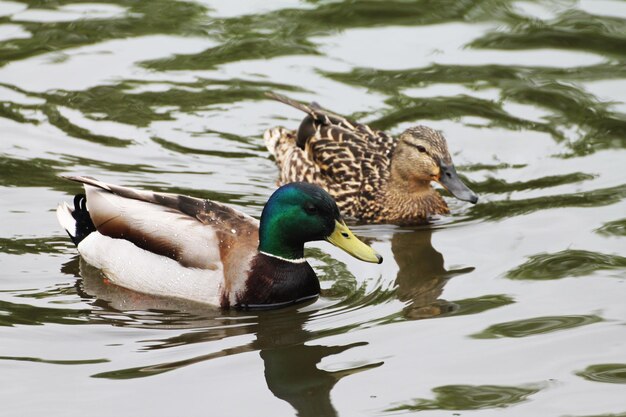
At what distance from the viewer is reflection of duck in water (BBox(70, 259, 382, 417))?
7.86 m

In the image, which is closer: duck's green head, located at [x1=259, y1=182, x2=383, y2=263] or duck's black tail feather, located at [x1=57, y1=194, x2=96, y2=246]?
duck's green head, located at [x1=259, y1=182, x2=383, y2=263]

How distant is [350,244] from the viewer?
927 centimetres

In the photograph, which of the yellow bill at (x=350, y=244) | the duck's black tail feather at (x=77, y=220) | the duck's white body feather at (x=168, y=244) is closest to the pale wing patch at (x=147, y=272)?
the duck's white body feather at (x=168, y=244)

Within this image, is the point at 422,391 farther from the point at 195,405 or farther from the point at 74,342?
the point at 74,342

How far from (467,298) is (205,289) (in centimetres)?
180

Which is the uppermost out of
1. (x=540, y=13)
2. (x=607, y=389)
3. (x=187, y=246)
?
(x=540, y=13)

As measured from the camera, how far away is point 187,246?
9391mm

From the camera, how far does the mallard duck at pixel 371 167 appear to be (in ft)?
37.0

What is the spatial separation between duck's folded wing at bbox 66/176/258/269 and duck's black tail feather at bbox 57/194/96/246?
0.62 feet

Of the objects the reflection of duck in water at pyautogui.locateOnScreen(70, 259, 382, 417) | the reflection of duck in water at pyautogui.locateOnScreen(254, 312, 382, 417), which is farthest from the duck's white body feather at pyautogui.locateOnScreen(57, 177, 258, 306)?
the reflection of duck in water at pyautogui.locateOnScreen(254, 312, 382, 417)

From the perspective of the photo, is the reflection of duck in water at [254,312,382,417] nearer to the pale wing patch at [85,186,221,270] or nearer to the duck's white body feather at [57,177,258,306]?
the duck's white body feather at [57,177,258,306]

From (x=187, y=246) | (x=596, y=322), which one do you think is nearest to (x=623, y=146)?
(x=596, y=322)

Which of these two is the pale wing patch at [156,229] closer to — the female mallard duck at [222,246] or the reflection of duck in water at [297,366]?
the female mallard duck at [222,246]

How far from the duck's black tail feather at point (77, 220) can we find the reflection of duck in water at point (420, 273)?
2368mm
